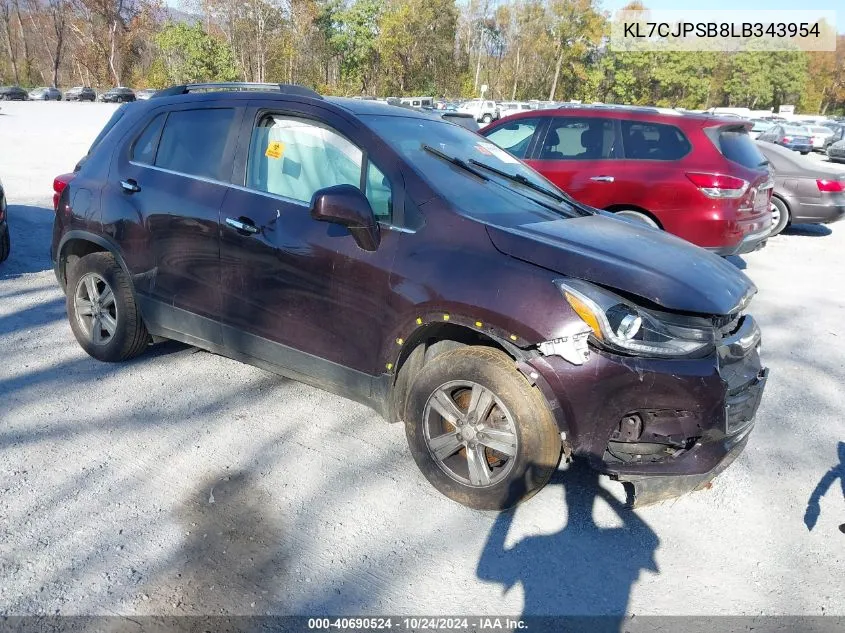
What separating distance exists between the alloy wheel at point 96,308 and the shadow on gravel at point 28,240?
8.23ft

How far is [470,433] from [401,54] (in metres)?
65.6

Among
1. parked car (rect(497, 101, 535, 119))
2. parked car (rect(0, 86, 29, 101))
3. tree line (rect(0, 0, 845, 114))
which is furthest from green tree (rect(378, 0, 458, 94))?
parked car (rect(0, 86, 29, 101))

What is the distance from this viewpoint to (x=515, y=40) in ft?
230

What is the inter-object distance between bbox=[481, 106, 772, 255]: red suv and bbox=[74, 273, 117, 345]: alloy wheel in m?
4.94

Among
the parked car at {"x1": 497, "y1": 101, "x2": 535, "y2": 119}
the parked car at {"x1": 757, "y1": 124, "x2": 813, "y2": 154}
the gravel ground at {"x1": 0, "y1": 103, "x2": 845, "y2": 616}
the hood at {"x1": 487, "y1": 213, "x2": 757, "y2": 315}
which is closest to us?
the gravel ground at {"x1": 0, "y1": 103, "x2": 845, "y2": 616}

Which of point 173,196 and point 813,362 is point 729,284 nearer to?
point 813,362

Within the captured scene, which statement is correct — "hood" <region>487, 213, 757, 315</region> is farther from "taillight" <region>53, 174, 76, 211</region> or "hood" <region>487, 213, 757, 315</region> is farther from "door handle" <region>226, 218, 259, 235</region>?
"taillight" <region>53, 174, 76, 211</region>

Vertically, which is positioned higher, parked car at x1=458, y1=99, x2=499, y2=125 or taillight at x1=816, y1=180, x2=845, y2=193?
parked car at x1=458, y1=99, x2=499, y2=125

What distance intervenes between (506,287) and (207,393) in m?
2.24

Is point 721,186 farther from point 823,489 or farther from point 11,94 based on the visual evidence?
point 11,94

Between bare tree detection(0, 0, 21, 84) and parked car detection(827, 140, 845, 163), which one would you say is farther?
bare tree detection(0, 0, 21, 84)

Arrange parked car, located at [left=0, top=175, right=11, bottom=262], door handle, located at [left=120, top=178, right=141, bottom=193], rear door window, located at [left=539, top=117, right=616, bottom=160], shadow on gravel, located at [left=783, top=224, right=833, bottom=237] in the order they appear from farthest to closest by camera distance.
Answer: shadow on gravel, located at [left=783, top=224, right=833, bottom=237], rear door window, located at [left=539, top=117, right=616, bottom=160], parked car, located at [left=0, top=175, right=11, bottom=262], door handle, located at [left=120, top=178, right=141, bottom=193]

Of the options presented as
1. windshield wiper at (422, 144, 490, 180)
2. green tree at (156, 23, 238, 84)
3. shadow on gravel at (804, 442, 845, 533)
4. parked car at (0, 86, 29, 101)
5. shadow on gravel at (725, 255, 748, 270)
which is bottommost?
shadow on gravel at (804, 442, 845, 533)

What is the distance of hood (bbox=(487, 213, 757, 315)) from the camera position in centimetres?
277
